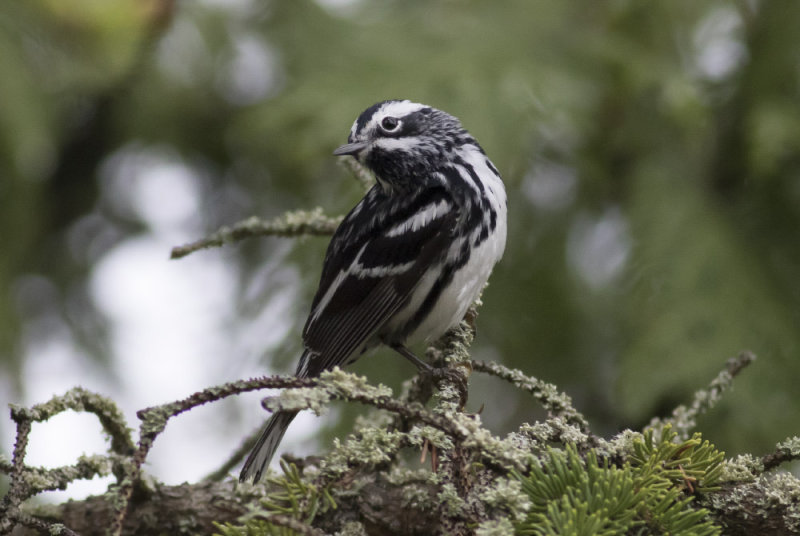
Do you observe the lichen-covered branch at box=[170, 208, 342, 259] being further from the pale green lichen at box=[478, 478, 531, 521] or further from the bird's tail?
the pale green lichen at box=[478, 478, 531, 521]

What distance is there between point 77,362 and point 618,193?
238cm

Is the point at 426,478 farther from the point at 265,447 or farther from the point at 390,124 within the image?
the point at 390,124

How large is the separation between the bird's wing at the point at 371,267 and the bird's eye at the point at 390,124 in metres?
0.29

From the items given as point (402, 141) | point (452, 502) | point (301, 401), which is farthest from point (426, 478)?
point (402, 141)

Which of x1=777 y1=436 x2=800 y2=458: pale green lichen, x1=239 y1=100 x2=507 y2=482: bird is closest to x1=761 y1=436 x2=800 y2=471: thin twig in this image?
x1=777 y1=436 x2=800 y2=458: pale green lichen

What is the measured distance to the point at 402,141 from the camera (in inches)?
120

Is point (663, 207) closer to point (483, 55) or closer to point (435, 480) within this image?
point (483, 55)

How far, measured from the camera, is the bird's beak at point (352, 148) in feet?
9.27

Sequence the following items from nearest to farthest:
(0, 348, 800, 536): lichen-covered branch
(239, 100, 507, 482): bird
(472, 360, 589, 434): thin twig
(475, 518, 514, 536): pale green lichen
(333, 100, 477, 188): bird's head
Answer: (475, 518, 514, 536): pale green lichen → (0, 348, 800, 536): lichen-covered branch → (472, 360, 589, 434): thin twig → (239, 100, 507, 482): bird → (333, 100, 477, 188): bird's head

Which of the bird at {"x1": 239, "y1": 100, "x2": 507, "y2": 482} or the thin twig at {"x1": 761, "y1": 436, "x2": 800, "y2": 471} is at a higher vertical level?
the bird at {"x1": 239, "y1": 100, "x2": 507, "y2": 482}

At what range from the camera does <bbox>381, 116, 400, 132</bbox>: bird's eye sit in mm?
3045

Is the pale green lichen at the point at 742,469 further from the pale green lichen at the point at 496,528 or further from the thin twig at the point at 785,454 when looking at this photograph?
the pale green lichen at the point at 496,528

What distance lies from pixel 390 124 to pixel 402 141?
0.07 metres

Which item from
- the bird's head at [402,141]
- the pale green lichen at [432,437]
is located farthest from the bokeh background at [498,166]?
Answer: the pale green lichen at [432,437]
